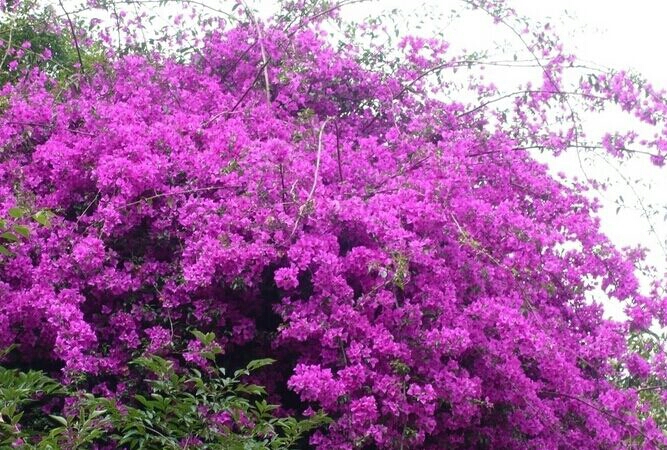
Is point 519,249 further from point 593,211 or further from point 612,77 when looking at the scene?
point 612,77

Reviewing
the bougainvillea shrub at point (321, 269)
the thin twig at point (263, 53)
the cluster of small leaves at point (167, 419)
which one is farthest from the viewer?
the thin twig at point (263, 53)

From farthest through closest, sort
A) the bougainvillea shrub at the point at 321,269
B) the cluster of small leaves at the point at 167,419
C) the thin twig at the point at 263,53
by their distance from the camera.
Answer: the thin twig at the point at 263,53, the bougainvillea shrub at the point at 321,269, the cluster of small leaves at the point at 167,419

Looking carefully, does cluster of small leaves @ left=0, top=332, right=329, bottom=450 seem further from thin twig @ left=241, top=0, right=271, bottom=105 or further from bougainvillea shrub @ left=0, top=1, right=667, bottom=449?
thin twig @ left=241, top=0, right=271, bottom=105

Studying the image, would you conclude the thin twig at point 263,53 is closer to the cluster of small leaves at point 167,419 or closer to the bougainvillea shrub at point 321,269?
the bougainvillea shrub at point 321,269

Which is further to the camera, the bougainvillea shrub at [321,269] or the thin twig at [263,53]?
the thin twig at [263,53]

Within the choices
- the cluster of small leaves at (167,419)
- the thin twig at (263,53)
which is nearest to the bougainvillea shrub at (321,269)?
the thin twig at (263,53)

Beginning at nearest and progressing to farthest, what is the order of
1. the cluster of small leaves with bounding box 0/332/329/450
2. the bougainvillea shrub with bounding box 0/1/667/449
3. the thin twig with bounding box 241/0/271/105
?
the cluster of small leaves with bounding box 0/332/329/450 < the bougainvillea shrub with bounding box 0/1/667/449 < the thin twig with bounding box 241/0/271/105

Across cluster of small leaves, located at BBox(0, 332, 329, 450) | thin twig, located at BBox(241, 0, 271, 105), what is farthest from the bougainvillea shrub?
cluster of small leaves, located at BBox(0, 332, 329, 450)

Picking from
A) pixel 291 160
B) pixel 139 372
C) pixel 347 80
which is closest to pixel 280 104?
pixel 347 80

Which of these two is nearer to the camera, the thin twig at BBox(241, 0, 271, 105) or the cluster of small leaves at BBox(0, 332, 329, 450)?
the cluster of small leaves at BBox(0, 332, 329, 450)

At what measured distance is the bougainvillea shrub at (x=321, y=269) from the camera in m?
3.94

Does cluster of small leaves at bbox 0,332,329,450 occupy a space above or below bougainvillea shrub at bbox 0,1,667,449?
below

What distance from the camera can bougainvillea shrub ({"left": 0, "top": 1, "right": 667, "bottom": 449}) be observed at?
394 cm

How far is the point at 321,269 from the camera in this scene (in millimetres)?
4012
